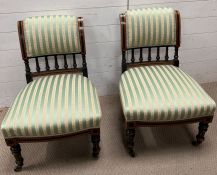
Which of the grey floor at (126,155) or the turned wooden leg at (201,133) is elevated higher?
the turned wooden leg at (201,133)

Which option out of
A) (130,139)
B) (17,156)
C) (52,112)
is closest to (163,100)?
(130,139)

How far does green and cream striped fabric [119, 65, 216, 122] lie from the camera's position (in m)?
1.37

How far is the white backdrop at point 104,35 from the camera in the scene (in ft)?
5.31

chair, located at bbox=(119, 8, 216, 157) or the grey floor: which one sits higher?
chair, located at bbox=(119, 8, 216, 157)

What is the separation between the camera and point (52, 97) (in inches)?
55.4

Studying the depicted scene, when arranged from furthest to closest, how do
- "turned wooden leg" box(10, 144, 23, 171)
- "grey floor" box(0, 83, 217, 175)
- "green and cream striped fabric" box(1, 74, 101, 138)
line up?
"grey floor" box(0, 83, 217, 175) < "turned wooden leg" box(10, 144, 23, 171) < "green and cream striped fabric" box(1, 74, 101, 138)

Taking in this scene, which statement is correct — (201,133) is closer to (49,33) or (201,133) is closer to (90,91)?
(90,91)

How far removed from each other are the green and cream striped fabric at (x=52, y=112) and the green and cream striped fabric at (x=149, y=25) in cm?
44

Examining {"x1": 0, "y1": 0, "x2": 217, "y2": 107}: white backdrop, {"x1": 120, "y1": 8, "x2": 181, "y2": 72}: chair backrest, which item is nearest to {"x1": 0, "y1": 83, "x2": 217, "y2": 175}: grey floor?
{"x1": 0, "y1": 0, "x2": 217, "y2": 107}: white backdrop

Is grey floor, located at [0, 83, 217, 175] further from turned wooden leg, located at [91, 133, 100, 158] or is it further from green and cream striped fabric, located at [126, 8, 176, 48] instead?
green and cream striped fabric, located at [126, 8, 176, 48]

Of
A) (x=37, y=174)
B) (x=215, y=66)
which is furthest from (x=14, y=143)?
(x=215, y=66)

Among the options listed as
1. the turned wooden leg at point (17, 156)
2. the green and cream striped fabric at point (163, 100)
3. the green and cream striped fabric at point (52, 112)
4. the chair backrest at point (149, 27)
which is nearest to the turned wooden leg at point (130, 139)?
Result: the green and cream striped fabric at point (163, 100)

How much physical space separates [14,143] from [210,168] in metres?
1.09

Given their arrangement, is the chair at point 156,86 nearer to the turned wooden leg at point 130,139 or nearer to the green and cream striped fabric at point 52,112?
the turned wooden leg at point 130,139
